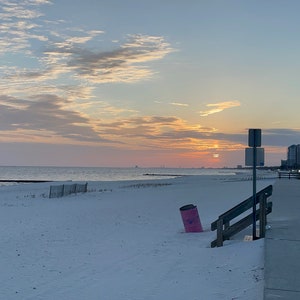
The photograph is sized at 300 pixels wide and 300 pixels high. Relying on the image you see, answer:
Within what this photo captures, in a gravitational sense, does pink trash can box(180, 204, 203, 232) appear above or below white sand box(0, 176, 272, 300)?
above

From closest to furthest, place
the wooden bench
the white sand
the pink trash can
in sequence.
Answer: the white sand < the wooden bench < the pink trash can

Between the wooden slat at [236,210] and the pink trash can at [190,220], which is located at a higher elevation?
the wooden slat at [236,210]

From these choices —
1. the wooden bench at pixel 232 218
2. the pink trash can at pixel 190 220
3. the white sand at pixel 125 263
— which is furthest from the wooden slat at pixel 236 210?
the pink trash can at pixel 190 220

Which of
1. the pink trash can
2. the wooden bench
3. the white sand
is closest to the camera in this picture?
the white sand

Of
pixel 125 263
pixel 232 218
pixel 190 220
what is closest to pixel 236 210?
pixel 232 218

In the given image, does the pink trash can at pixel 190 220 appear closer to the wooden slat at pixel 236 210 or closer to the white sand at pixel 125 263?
the white sand at pixel 125 263

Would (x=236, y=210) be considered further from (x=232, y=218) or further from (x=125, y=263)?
(x=125, y=263)

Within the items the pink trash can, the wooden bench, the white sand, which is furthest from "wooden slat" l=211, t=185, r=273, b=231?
the pink trash can

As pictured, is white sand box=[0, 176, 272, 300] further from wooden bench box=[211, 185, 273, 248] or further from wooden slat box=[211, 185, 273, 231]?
wooden slat box=[211, 185, 273, 231]

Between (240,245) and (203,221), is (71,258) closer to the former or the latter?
(240,245)

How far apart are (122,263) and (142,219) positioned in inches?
293

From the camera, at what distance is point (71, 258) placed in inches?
410

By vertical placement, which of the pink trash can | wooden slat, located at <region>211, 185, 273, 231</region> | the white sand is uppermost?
wooden slat, located at <region>211, 185, 273, 231</region>

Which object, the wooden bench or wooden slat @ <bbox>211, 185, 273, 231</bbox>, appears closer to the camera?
the wooden bench
